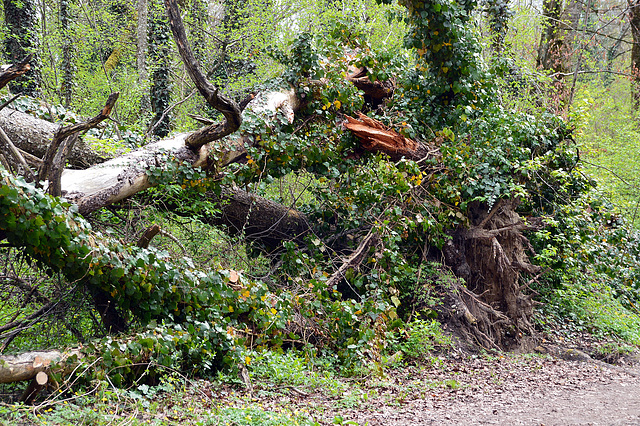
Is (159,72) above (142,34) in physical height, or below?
below

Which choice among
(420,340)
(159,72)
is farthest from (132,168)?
(159,72)

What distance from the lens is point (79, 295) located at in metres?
4.89

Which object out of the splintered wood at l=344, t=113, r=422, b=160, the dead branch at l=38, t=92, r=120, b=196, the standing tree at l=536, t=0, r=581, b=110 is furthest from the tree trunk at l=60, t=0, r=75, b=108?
the standing tree at l=536, t=0, r=581, b=110

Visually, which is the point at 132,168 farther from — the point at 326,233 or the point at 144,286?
the point at 326,233

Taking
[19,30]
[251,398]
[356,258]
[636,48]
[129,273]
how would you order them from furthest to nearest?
[636,48] → [19,30] → [356,258] → [129,273] → [251,398]

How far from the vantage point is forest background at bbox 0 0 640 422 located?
4.52 metres

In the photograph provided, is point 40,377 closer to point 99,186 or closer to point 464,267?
point 99,186

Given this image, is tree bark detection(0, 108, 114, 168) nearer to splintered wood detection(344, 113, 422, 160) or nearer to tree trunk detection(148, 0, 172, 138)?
splintered wood detection(344, 113, 422, 160)

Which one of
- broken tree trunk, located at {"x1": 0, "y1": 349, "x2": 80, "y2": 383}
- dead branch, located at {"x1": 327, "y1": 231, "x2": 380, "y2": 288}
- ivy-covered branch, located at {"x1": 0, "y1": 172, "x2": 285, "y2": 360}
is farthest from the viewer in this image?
dead branch, located at {"x1": 327, "y1": 231, "x2": 380, "y2": 288}

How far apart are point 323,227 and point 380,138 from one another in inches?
68.1

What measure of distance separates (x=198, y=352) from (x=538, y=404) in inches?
134

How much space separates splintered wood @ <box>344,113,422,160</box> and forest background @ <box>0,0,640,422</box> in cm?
4

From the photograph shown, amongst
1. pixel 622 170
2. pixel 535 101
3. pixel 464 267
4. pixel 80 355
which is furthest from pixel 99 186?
pixel 622 170

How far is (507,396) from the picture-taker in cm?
526
